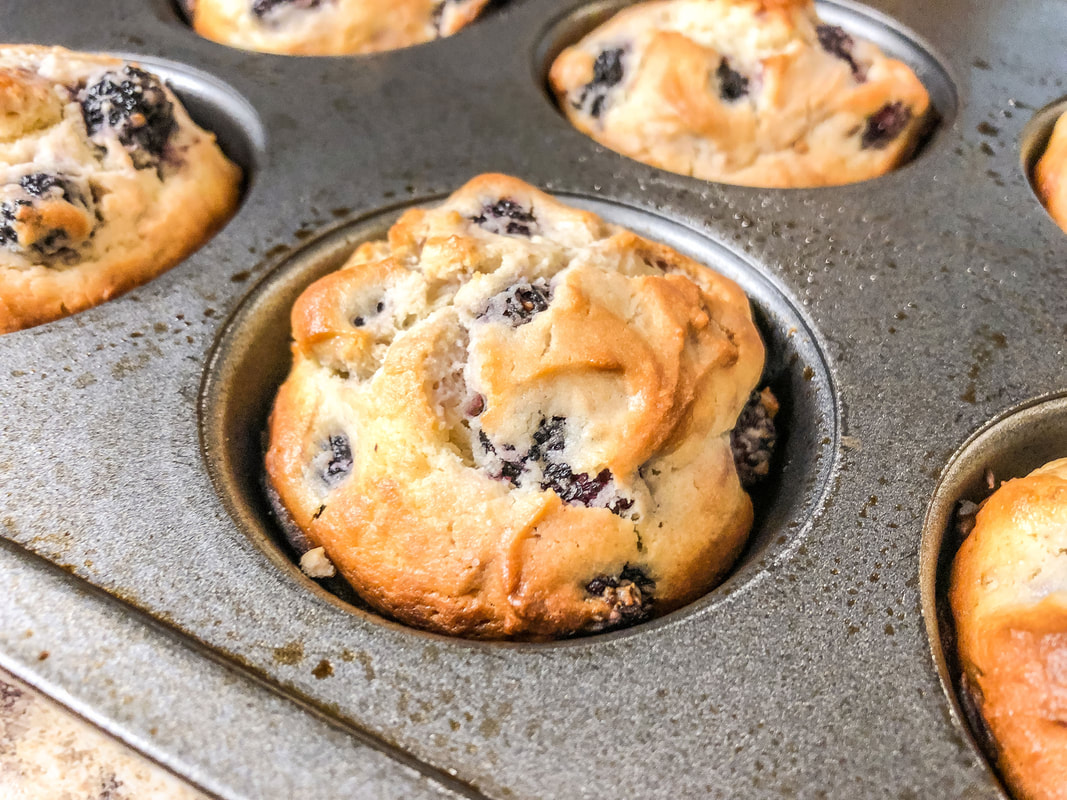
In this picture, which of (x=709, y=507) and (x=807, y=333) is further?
(x=807, y=333)

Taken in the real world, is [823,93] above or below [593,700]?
above

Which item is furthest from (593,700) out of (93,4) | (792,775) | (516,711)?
(93,4)

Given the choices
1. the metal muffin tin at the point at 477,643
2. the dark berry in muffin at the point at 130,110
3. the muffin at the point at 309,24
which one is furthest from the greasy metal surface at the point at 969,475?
the muffin at the point at 309,24

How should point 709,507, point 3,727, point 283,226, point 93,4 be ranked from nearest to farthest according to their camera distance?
point 3,727 < point 709,507 < point 283,226 < point 93,4

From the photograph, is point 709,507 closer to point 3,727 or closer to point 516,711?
point 516,711

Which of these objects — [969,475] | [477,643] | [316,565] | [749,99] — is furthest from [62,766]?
[749,99]

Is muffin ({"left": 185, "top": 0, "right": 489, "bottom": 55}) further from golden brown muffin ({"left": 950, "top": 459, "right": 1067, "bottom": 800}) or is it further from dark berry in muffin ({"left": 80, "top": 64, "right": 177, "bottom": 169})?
golden brown muffin ({"left": 950, "top": 459, "right": 1067, "bottom": 800})

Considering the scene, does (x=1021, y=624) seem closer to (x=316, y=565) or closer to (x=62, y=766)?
(x=316, y=565)
